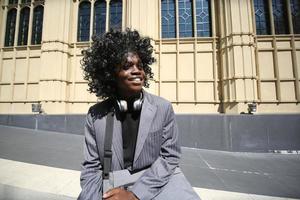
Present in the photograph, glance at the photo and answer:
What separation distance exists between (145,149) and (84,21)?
54.8 feet

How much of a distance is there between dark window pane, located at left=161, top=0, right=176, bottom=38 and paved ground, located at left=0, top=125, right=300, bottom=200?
11250 mm

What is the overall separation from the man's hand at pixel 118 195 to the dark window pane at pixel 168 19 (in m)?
14.9

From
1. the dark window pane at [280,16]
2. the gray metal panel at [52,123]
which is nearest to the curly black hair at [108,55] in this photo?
the gray metal panel at [52,123]

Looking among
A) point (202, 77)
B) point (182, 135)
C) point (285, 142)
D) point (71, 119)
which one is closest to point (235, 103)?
point (202, 77)

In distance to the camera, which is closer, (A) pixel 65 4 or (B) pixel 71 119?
(B) pixel 71 119

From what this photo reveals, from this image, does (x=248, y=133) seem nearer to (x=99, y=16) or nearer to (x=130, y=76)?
(x=130, y=76)

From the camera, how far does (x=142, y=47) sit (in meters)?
2.05

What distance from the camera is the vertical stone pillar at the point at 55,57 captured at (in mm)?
14102

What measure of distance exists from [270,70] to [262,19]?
3.79 m

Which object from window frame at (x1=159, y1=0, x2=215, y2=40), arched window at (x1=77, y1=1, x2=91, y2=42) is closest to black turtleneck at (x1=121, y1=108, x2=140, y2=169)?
window frame at (x1=159, y1=0, x2=215, y2=40)

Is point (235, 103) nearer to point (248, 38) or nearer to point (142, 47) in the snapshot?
point (248, 38)

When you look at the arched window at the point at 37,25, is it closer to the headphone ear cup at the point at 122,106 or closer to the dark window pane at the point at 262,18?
the dark window pane at the point at 262,18

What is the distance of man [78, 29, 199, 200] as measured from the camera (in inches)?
56.9

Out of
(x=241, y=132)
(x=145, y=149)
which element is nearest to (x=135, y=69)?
(x=145, y=149)
